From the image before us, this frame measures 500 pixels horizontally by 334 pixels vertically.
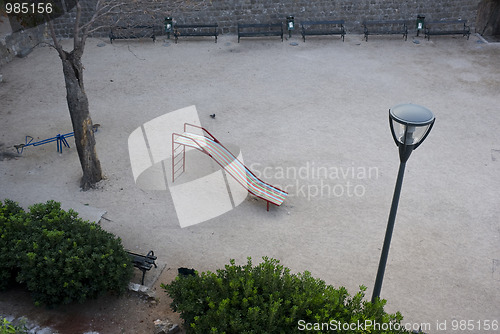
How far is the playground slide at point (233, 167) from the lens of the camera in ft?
27.3

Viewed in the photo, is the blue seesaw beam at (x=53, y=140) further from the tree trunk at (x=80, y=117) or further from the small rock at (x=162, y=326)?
the small rock at (x=162, y=326)

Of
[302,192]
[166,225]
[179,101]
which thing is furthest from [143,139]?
[302,192]

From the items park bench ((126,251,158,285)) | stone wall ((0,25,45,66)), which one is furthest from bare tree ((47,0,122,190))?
stone wall ((0,25,45,66))

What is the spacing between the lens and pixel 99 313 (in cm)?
604

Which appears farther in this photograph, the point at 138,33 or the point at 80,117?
the point at 138,33

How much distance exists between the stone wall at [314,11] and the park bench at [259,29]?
265mm

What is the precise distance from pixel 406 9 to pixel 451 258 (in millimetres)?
11290

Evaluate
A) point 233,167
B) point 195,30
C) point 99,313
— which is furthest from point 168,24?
point 99,313

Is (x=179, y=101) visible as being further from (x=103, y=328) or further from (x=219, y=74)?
(x=103, y=328)

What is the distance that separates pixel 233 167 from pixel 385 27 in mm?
10130

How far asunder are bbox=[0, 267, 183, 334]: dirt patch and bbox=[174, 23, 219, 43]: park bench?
1130cm

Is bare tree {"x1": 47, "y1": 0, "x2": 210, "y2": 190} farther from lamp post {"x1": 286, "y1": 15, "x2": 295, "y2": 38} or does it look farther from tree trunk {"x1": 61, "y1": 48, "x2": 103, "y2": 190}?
lamp post {"x1": 286, "y1": 15, "x2": 295, "y2": 38}

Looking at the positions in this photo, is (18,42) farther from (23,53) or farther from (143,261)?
(143,261)

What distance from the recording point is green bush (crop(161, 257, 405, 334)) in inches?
194
